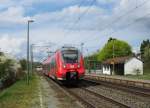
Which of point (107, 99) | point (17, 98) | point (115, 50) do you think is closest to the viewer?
point (107, 99)

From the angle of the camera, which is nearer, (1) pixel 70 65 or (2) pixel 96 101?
(2) pixel 96 101

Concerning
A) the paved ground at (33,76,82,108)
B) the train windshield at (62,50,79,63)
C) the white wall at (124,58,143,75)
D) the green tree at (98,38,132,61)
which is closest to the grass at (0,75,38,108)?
the paved ground at (33,76,82,108)

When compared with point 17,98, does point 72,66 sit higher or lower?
higher

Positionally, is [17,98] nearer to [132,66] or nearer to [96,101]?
[96,101]

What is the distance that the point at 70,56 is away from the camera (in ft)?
117

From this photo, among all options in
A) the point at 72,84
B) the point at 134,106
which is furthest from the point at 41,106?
the point at 72,84

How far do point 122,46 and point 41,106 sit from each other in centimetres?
12643

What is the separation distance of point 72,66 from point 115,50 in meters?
110

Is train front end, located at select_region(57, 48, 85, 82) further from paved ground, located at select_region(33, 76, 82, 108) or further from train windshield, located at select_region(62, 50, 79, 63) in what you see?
paved ground, located at select_region(33, 76, 82, 108)

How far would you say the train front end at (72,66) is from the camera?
115 ft

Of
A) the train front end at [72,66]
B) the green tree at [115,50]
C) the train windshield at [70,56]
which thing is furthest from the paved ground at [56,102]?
the green tree at [115,50]

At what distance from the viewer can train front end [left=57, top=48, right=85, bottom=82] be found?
35.0m

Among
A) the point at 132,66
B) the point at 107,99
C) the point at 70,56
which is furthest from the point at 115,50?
the point at 107,99

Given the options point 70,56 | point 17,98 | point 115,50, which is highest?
point 115,50
